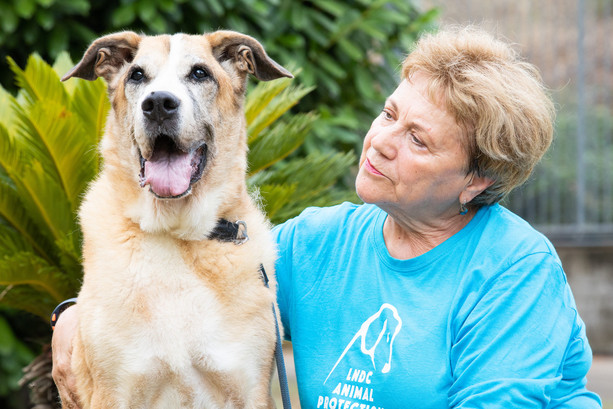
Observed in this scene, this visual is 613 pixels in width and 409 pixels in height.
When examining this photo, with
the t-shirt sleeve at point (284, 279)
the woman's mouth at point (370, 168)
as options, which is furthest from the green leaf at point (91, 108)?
the woman's mouth at point (370, 168)

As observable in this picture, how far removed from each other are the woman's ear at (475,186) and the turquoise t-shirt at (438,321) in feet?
0.31

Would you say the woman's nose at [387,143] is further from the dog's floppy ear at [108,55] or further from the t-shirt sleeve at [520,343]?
the dog's floppy ear at [108,55]

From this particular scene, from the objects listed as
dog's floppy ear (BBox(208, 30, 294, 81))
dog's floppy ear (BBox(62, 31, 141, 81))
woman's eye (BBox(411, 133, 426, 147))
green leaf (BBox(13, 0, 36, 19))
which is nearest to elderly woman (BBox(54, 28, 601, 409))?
woman's eye (BBox(411, 133, 426, 147))

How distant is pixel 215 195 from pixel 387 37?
323 cm

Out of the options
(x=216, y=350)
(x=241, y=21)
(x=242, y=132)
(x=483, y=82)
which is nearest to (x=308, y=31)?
Result: (x=241, y=21)

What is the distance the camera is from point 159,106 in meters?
2.61

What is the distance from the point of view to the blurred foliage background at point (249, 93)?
3.76 meters

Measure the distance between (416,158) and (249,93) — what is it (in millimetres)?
1763

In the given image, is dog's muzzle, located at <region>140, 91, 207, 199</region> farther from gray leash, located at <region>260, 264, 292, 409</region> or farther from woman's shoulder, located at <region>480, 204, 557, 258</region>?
woman's shoulder, located at <region>480, 204, 557, 258</region>

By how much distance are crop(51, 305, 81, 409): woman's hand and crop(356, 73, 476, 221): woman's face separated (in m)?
1.14

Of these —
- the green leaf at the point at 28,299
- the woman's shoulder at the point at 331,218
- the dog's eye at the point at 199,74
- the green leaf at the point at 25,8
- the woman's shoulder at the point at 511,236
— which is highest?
the dog's eye at the point at 199,74

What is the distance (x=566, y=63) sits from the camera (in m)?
7.55

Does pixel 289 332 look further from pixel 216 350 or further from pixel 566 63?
pixel 566 63

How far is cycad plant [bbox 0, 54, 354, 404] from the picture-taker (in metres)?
3.63
